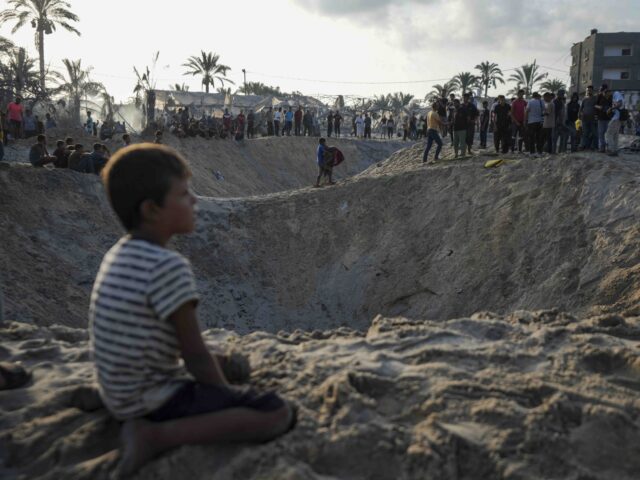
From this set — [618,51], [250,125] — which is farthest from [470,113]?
[618,51]

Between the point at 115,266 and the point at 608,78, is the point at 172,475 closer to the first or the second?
the point at 115,266

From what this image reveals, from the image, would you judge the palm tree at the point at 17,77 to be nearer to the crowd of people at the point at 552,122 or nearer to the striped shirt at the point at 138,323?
the crowd of people at the point at 552,122

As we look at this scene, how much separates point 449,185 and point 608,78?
44.0 metres

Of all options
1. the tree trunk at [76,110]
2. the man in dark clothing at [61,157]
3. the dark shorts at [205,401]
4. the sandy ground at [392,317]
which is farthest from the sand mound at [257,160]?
the dark shorts at [205,401]

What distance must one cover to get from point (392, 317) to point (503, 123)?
22.1 ft

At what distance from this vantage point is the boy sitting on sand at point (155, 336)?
2438 mm

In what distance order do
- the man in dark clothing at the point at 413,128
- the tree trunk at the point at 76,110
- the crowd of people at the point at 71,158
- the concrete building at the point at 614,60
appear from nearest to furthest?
the crowd of people at the point at 71,158
the tree trunk at the point at 76,110
the man in dark clothing at the point at 413,128
the concrete building at the point at 614,60

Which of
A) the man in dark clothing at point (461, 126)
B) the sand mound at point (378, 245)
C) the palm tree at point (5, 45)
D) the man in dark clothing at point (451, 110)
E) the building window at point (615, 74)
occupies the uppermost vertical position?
the building window at point (615, 74)

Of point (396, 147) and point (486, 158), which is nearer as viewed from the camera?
point (486, 158)

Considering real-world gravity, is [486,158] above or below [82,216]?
above

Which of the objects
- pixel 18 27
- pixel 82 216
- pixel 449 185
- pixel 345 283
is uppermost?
pixel 18 27

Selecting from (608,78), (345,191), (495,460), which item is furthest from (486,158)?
(608,78)

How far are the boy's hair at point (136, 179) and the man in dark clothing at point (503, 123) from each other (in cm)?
1324

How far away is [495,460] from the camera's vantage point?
2.65m
